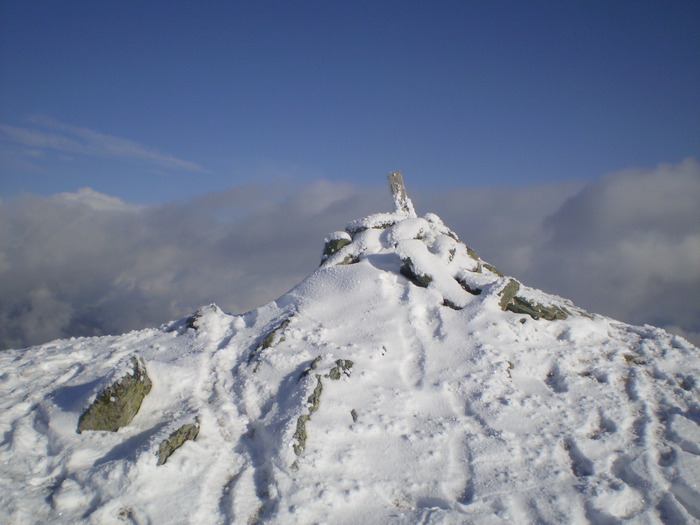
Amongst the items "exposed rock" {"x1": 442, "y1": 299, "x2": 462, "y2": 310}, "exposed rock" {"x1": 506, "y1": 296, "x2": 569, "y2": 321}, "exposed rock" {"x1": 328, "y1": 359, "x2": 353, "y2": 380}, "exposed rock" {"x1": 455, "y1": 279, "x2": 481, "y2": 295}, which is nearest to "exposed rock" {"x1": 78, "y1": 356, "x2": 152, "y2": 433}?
"exposed rock" {"x1": 328, "y1": 359, "x2": 353, "y2": 380}

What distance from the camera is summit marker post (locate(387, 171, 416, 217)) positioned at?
20.5 m

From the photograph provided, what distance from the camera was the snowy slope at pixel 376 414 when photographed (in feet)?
26.3

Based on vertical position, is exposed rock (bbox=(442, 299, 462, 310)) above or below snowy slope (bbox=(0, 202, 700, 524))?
above

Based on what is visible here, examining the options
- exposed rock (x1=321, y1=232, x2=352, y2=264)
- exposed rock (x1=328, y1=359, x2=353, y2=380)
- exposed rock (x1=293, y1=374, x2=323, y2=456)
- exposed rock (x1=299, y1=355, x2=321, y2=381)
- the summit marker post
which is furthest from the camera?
the summit marker post

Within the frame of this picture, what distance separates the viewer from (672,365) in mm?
12047

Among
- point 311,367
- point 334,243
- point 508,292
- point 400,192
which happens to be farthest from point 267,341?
point 400,192

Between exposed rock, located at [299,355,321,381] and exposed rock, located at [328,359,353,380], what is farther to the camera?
exposed rock, located at [299,355,321,381]

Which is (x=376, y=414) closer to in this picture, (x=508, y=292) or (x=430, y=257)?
(x=508, y=292)

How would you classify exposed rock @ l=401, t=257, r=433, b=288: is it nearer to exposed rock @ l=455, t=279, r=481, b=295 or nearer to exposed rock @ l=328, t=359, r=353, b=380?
exposed rock @ l=455, t=279, r=481, b=295

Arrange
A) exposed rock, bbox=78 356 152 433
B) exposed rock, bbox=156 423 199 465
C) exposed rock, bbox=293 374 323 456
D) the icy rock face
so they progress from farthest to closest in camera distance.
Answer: the icy rock face
exposed rock, bbox=78 356 152 433
exposed rock, bbox=293 374 323 456
exposed rock, bbox=156 423 199 465

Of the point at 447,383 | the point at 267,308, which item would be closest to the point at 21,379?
the point at 267,308

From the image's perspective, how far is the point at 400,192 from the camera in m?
20.7

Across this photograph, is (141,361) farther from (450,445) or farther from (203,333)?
(450,445)

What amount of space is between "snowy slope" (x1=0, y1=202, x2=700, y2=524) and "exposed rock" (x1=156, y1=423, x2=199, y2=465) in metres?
0.16
